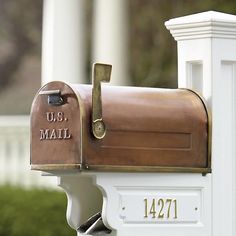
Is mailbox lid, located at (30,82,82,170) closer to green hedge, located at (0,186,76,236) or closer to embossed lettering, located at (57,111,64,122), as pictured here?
embossed lettering, located at (57,111,64,122)

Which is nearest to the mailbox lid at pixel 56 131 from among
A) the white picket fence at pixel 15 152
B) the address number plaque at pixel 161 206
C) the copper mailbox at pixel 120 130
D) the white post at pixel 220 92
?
the copper mailbox at pixel 120 130

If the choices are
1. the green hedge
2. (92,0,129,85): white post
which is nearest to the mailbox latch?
the green hedge

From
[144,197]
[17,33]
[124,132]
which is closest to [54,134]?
[124,132]

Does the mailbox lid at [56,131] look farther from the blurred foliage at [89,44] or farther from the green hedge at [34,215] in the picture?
the blurred foliage at [89,44]

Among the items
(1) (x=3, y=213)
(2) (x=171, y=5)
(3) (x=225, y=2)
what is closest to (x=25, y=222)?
(1) (x=3, y=213)

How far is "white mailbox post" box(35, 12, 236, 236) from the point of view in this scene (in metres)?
3.89

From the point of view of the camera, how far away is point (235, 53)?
4.16 meters

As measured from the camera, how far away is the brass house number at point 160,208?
393 centimetres

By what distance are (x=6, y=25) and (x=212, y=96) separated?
17011mm

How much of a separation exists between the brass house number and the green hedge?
624 cm

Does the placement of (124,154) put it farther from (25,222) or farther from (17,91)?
(17,91)

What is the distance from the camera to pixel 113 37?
13180mm

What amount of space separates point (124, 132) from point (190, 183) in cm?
30

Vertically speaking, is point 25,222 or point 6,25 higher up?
point 6,25
